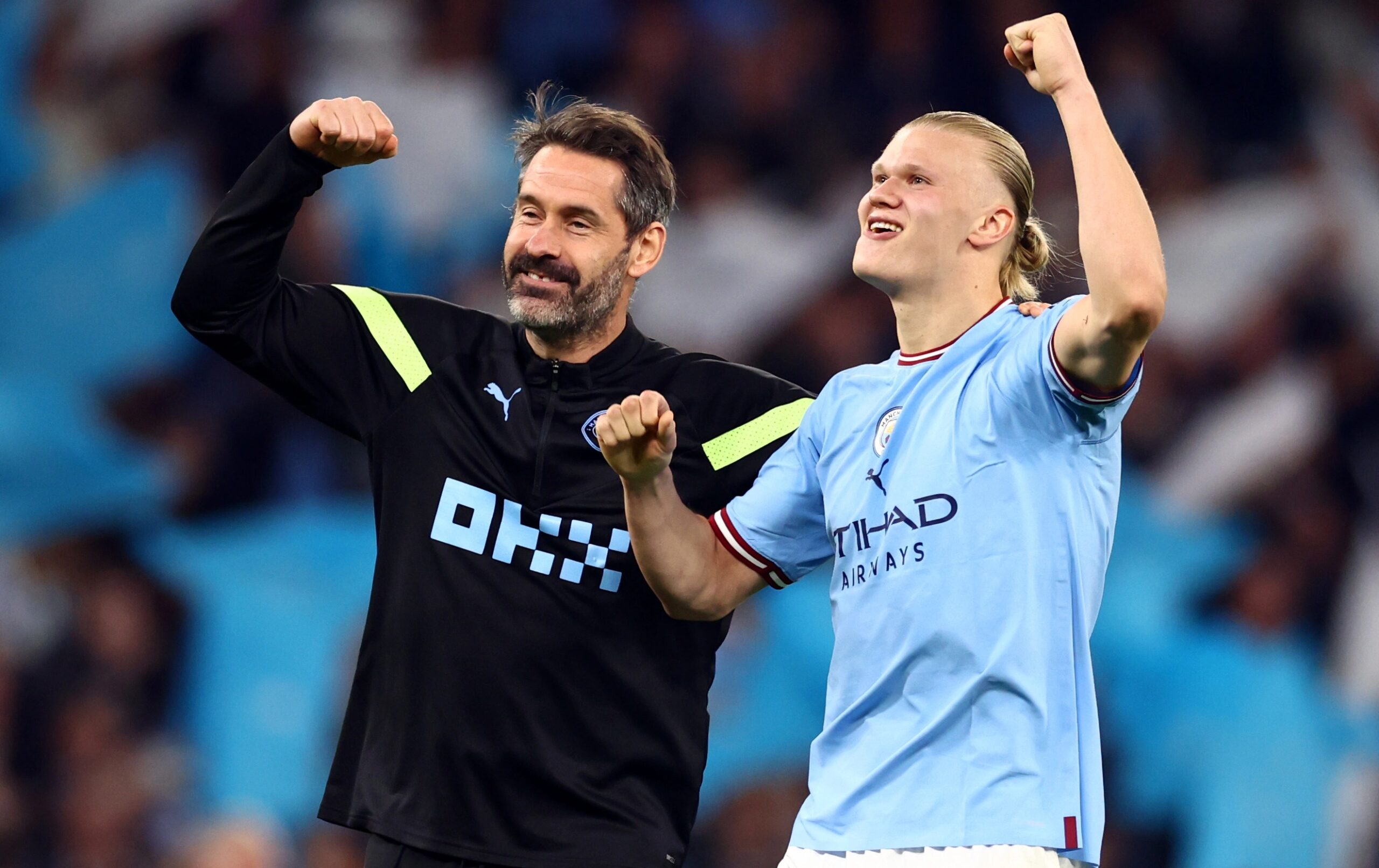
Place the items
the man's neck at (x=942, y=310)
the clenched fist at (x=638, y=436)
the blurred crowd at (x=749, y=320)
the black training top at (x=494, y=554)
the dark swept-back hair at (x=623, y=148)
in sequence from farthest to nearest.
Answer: the blurred crowd at (x=749, y=320)
the dark swept-back hair at (x=623, y=148)
the black training top at (x=494, y=554)
the man's neck at (x=942, y=310)
the clenched fist at (x=638, y=436)

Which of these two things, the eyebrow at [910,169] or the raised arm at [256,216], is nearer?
the eyebrow at [910,169]

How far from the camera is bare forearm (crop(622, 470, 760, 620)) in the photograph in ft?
9.32

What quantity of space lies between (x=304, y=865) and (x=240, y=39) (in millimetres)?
4014

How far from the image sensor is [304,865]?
6.10 metres

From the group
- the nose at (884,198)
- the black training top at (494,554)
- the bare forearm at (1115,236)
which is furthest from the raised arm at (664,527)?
the bare forearm at (1115,236)

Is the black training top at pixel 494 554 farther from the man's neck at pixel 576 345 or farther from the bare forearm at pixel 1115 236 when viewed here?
the bare forearm at pixel 1115 236

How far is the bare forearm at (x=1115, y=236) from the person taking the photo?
2262 millimetres

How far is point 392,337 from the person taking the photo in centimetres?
325

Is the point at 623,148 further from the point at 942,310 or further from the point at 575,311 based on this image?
the point at 942,310

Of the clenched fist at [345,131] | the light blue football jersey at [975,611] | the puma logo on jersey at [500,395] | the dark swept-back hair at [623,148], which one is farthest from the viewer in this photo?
the dark swept-back hair at [623,148]

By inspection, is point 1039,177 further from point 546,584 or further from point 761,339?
point 546,584

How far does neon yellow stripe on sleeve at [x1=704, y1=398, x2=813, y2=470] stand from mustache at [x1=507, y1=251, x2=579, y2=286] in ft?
1.50

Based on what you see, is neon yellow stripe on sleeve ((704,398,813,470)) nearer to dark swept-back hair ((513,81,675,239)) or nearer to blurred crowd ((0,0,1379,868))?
dark swept-back hair ((513,81,675,239))

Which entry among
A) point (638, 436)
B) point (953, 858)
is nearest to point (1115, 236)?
point (638, 436)
